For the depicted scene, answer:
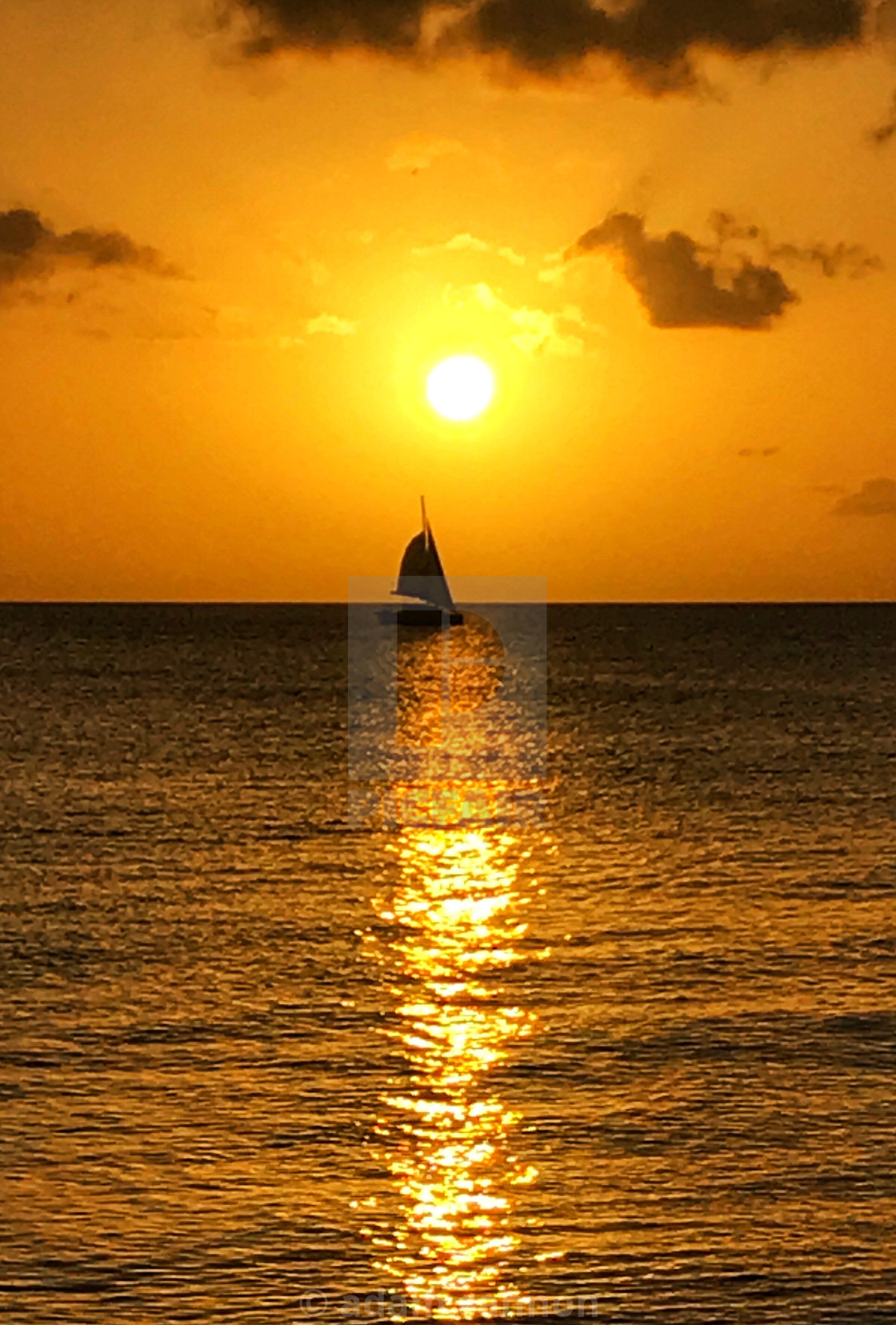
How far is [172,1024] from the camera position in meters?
32.3

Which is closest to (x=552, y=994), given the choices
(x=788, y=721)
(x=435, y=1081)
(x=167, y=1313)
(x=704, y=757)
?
(x=435, y=1081)

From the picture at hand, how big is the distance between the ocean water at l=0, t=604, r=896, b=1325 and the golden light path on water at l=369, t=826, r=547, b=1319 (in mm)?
82

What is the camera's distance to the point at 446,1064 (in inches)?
1174

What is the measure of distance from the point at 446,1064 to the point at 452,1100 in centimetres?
222

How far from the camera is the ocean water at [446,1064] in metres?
21.1

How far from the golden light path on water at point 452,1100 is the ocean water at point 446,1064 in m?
0.08

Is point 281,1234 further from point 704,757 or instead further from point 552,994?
point 704,757

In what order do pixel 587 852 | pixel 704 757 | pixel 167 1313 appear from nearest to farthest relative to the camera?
pixel 167 1313
pixel 587 852
pixel 704 757

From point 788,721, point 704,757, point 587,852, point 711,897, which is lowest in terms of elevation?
point 711,897

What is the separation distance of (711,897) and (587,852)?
10.5 meters

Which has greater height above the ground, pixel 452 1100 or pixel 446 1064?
pixel 446 1064

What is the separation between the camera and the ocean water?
21.1 meters

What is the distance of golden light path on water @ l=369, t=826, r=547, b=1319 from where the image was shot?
2127 centimetres

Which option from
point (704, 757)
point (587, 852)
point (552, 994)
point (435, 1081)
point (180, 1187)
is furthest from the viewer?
point (704, 757)
